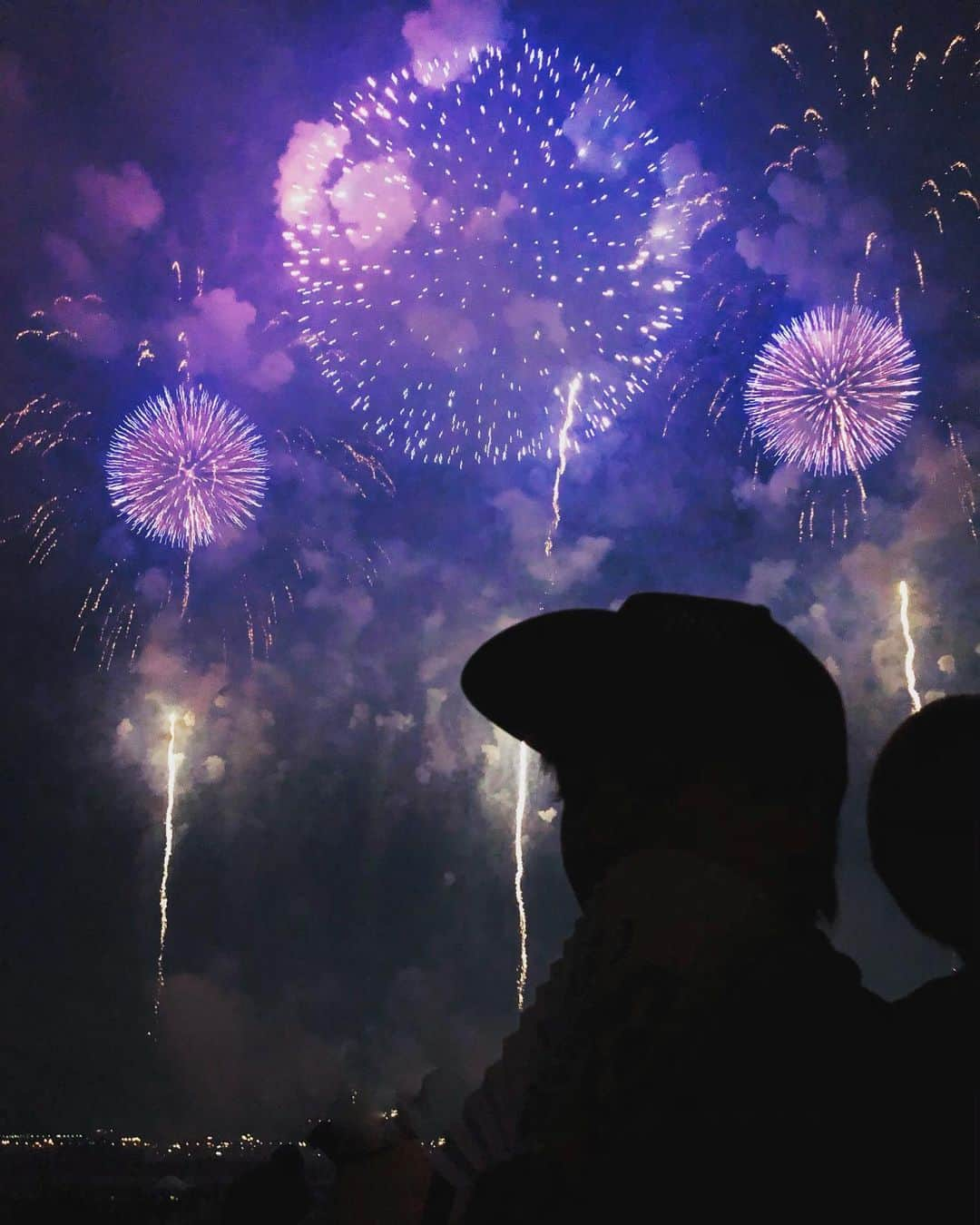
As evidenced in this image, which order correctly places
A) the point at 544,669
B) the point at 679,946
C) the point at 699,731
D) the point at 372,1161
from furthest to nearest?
the point at 372,1161 → the point at 544,669 → the point at 699,731 → the point at 679,946

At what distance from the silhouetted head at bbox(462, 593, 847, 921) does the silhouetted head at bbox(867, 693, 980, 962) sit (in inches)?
5.7

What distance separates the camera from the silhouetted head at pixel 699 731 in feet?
6.42

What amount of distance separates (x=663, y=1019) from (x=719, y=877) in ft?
0.93

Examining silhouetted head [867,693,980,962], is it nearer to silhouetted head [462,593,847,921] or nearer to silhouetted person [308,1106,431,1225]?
silhouetted head [462,593,847,921]

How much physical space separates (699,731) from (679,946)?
530 mm

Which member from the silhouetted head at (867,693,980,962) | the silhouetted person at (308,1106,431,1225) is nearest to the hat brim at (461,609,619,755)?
the silhouetted head at (867,693,980,962)

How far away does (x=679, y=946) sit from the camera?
1.64 metres

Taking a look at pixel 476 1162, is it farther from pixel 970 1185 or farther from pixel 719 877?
pixel 970 1185

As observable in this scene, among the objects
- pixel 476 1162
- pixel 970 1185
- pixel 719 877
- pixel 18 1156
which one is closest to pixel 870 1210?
pixel 970 1185

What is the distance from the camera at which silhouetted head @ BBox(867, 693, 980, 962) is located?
2000 mm

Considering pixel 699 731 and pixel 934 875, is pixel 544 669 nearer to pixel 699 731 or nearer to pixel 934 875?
pixel 699 731

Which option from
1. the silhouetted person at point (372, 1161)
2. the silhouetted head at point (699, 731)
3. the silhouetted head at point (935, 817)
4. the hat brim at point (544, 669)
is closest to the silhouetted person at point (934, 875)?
the silhouetted head at point (935, 817)

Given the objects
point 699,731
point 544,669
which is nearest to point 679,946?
point 699,731

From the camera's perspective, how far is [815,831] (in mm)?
1971
